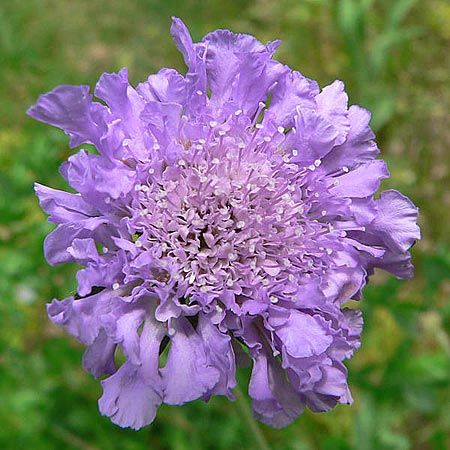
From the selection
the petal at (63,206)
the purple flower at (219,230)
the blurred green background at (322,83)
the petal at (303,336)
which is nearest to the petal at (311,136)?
the purple flower at (219,230)

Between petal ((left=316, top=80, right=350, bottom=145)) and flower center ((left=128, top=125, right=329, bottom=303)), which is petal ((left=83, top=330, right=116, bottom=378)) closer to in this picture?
flower center ((left=128, top=125, right=329, bottom=303))

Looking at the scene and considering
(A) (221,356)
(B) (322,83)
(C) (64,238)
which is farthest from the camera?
(B) (322,83)

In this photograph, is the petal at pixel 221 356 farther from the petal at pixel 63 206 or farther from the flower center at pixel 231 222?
the petal at pixel 63 206

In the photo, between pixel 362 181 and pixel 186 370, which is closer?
pixel 186 370

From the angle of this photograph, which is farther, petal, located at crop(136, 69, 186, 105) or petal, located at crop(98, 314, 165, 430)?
petal, located at crop(136, 69, 186, 105)

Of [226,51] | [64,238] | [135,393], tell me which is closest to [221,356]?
[135,393]

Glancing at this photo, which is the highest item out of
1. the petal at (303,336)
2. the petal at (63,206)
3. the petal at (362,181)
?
the petal at (362,181)

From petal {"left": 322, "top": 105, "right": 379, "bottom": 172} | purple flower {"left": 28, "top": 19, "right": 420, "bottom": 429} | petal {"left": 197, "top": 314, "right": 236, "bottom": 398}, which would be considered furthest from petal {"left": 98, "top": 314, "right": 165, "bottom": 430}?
petal {"left": 322, "top": 105, "right": 379, "bottom": 172}

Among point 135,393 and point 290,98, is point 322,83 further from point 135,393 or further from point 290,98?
point 135,393
